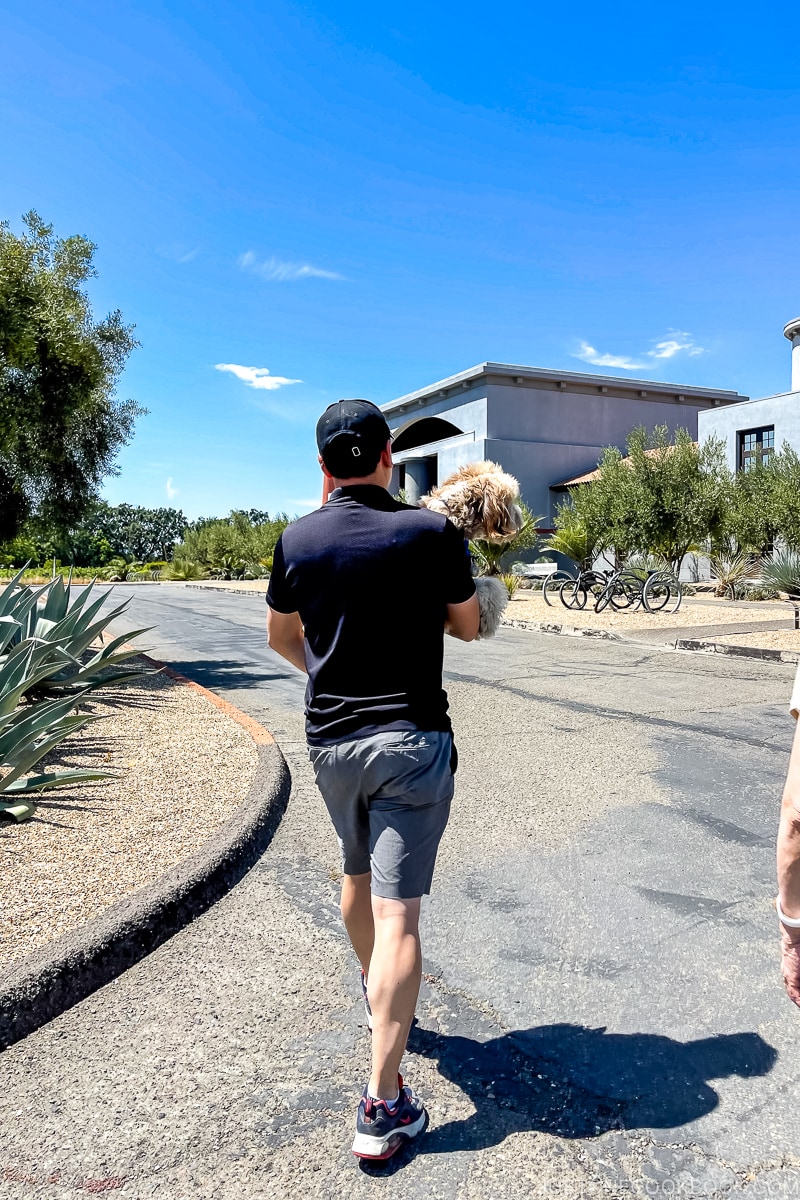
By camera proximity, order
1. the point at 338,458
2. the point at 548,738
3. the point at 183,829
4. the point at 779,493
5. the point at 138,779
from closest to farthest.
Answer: the point at 338,458 < the point at 183,829 < the point at 138,779 < the point at 548,738 < the point at 779,493

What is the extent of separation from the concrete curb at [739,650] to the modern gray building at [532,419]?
1084 inches

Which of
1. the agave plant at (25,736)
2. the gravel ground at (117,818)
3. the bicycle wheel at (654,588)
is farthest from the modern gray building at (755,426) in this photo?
the agave plant at (25,736)

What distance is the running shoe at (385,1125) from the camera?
2076mm

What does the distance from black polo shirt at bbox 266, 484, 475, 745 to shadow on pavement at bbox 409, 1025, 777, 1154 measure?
1.05 m

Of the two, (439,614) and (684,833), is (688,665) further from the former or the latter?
(439,614)

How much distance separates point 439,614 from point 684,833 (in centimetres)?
300

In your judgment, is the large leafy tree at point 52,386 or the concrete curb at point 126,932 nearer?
the concrete curb at point 126,932

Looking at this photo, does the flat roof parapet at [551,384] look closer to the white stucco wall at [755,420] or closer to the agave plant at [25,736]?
the white stucco wall at [755,420]

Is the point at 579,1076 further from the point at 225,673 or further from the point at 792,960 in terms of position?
the point at 225,673

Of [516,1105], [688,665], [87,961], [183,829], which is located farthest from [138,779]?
[688,665]

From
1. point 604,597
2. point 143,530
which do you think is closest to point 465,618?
point 604,597

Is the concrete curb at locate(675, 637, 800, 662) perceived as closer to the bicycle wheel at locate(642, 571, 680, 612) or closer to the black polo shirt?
the bicycle wheel at locate(642, 571, 680, 612)

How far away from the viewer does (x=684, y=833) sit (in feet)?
15.0

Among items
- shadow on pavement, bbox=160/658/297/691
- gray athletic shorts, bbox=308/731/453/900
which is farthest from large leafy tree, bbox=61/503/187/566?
gray athletic shorts, bbox=308/731/453/900
